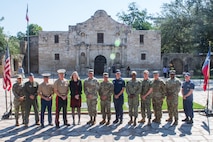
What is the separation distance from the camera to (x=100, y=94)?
8.39 m

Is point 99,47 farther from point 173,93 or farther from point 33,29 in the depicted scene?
point 33,29

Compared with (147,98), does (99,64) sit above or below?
above

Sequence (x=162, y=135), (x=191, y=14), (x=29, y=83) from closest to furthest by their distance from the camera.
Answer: (x=162, y=135) → (x=29, y=83) → (x=191, y=14)

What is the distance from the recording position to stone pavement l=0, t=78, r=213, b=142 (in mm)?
6977

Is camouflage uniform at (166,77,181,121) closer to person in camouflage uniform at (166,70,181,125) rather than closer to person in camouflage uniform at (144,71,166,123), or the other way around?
person in camouflage uniform at (166,70,181,125)

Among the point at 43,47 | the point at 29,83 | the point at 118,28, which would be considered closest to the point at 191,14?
the point at 118,28

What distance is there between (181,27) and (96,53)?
11.0 metres

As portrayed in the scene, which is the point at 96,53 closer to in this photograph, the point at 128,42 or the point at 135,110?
the point at 128,42

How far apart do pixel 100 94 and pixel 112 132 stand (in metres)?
1.39

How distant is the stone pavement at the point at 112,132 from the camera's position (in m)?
6.98

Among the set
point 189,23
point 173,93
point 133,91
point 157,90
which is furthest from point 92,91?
point 189,23

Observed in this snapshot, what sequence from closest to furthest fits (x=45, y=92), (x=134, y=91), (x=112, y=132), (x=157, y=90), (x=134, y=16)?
(x=112, y=132), (x=45, y=92), (x=134, y=91), (x=157, y=90), (x=134, y=16)

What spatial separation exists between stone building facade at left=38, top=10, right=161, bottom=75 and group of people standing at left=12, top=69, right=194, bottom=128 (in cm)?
2220

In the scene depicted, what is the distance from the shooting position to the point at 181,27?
31.9 meters
